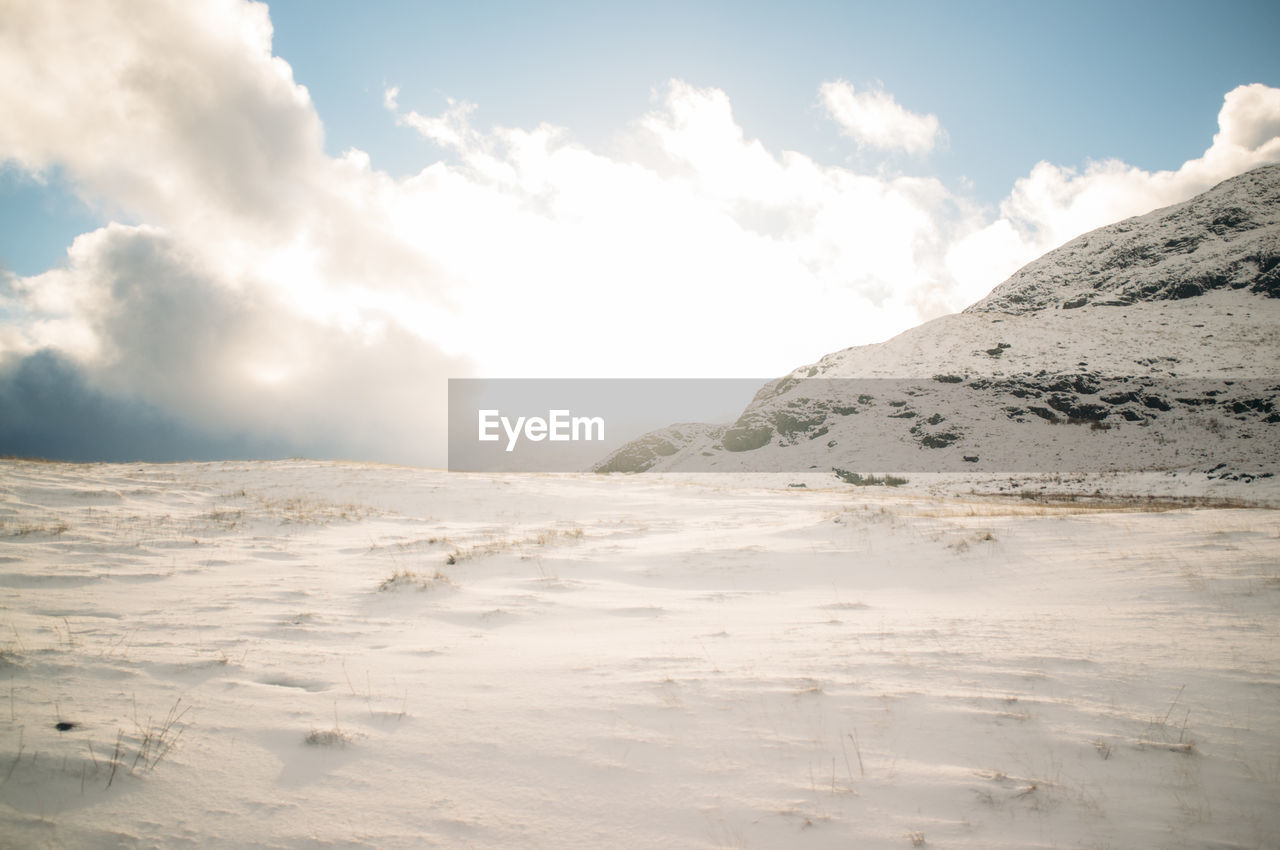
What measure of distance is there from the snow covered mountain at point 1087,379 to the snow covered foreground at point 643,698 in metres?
32.2

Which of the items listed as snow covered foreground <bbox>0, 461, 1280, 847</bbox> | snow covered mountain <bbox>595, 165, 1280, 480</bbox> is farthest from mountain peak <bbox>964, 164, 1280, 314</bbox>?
snow covered foreground <bbox>0, 461, 1280, 847</bbox>

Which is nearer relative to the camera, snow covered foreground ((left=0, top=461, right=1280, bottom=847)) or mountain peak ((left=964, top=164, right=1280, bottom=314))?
snow covered foreground ((left=0, top=461, right=1280, bottom=847))

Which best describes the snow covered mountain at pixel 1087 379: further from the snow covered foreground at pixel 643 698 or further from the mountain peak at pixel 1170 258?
the snow covered foreground at pixel 643 698

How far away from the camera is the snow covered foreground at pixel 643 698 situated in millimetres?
2875

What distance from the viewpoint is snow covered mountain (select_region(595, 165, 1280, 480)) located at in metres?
39.6

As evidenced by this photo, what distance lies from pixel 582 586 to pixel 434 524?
7.15m

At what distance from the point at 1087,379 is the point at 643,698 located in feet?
193

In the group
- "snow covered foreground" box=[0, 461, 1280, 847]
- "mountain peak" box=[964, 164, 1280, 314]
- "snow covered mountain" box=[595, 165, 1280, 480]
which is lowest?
"snow covered foreground" box=[0, 461, 1280, 847]

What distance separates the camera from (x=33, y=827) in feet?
8.52

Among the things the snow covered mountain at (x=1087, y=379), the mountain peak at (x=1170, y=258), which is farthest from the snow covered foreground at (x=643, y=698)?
the mountain peak at (x=1170, y=258)

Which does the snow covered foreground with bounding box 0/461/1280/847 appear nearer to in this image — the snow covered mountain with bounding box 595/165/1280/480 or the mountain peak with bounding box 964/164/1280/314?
the snow covered mountain with bounding box 595/165/1280/480

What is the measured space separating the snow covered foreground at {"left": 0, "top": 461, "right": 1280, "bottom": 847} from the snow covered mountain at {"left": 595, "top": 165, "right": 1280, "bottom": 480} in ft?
106

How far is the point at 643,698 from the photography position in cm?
415

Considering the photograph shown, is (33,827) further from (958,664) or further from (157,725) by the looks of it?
(958,664)
